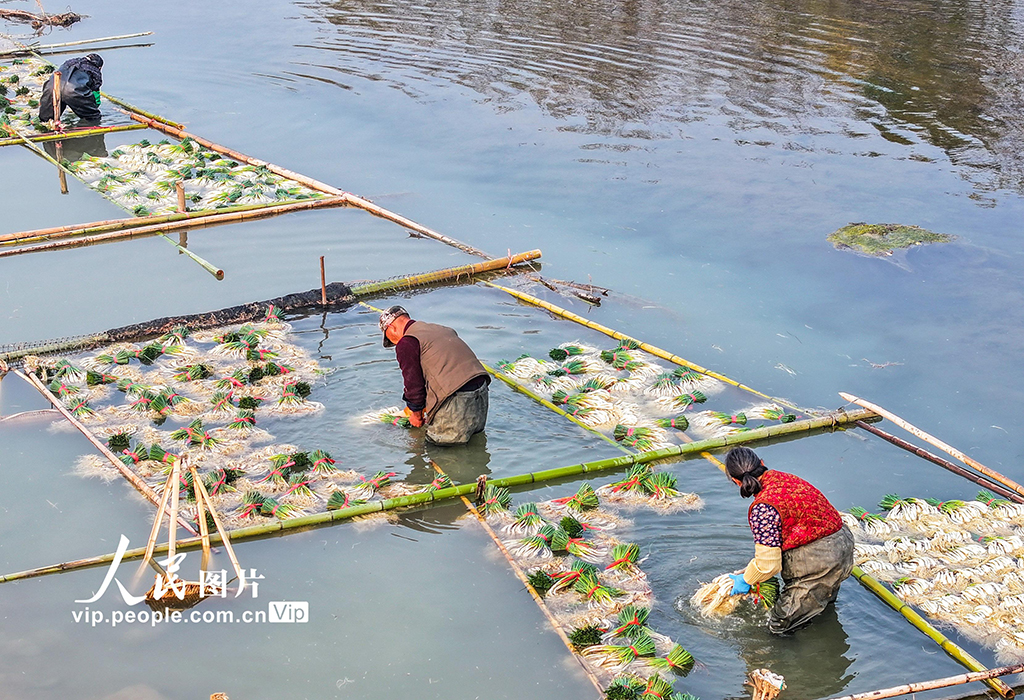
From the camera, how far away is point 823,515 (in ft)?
15.9

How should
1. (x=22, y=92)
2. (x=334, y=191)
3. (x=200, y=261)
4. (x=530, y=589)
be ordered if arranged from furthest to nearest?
(x=22, y=92) → (x=334, y=191) → (x=200, y=261) → (x=530, y=589)

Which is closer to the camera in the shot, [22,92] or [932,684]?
[932,684]

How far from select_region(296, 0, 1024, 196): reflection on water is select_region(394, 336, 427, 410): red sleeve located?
7.79 m

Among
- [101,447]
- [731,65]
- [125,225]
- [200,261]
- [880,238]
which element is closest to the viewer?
[101,447]

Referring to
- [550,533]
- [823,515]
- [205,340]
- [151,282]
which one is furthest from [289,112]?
[823,515]

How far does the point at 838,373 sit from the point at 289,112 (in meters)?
10.3

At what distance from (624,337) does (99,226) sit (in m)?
5.61

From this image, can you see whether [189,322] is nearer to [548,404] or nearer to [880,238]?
[548,404]

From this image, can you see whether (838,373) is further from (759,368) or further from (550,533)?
(550,533)

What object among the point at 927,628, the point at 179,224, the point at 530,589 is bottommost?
the point at 530,589

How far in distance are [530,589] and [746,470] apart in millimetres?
1423

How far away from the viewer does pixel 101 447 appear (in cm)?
645

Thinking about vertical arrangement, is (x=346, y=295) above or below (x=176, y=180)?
below

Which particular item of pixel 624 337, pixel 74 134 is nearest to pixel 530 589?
pixel 624 337
